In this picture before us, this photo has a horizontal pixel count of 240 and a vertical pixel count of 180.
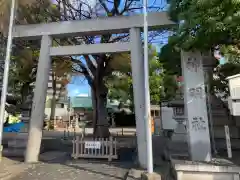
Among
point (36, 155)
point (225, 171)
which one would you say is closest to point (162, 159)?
point (225, 171)

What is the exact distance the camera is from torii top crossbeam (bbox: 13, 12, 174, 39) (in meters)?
7.82

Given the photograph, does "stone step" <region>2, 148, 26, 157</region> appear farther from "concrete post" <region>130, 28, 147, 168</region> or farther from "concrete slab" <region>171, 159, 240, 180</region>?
"concrete slab" <region>171, 159, 240, 180</region>

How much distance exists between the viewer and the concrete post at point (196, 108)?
21.1ft

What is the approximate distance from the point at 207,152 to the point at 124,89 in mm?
18703

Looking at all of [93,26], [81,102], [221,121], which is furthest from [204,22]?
[81,102]

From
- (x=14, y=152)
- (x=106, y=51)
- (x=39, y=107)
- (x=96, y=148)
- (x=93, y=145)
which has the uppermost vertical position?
(x=106, y=51)

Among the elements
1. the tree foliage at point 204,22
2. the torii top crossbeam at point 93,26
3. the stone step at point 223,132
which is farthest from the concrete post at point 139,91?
the stone step at point 223,132

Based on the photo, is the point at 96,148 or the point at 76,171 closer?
the point at 76,171

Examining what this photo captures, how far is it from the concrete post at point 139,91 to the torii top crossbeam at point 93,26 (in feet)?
1.32

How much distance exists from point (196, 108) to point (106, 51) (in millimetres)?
3664

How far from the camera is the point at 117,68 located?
40.8 ft

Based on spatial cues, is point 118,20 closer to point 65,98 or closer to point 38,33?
point 38,33

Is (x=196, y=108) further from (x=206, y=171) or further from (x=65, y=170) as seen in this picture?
(x=65, y=170)

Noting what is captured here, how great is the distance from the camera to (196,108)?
6.66 meters
